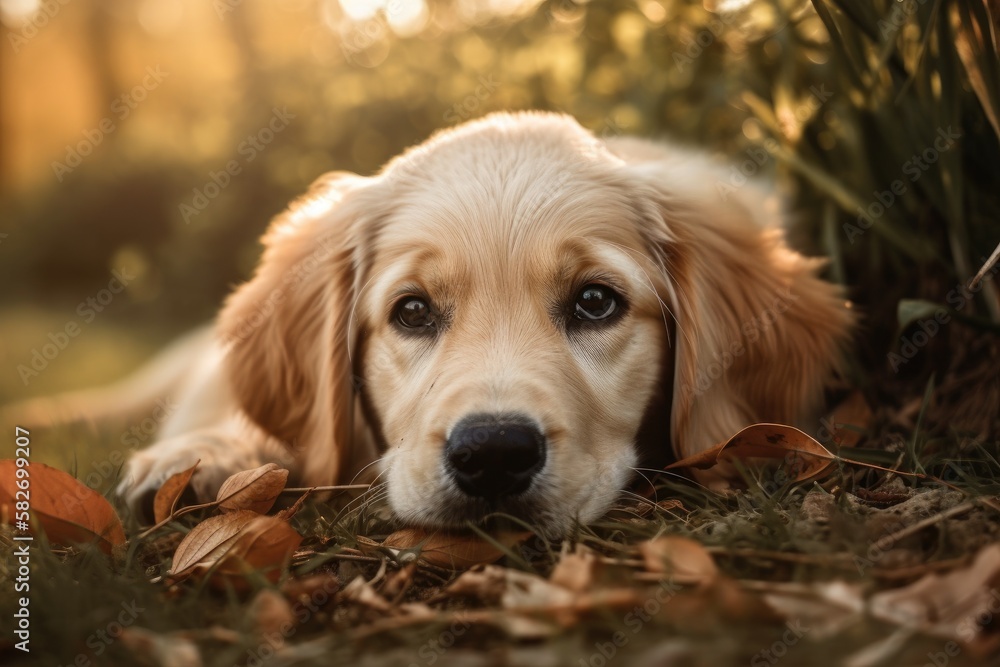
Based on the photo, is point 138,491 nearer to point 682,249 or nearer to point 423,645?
point 423,645

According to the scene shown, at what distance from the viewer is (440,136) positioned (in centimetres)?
307

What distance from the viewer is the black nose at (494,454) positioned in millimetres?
1987

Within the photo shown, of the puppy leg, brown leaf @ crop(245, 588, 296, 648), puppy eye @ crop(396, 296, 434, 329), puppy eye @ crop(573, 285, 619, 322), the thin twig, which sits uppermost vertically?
puppy eye @ crop(573, 285, 619, 322)

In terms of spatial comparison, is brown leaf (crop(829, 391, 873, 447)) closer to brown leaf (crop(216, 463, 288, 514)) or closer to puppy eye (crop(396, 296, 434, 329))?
puppy eye (crop(396, 296, 434, 329))

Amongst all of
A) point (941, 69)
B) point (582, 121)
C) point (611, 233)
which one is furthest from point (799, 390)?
point (582, 121)

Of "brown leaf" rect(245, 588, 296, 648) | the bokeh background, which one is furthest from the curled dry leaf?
the bokeh background

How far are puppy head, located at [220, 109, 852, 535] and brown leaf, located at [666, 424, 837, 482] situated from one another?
0.29m

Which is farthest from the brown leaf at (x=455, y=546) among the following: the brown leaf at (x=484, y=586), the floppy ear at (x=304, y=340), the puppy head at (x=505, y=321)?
the floppy ear at (x=304, y=340)

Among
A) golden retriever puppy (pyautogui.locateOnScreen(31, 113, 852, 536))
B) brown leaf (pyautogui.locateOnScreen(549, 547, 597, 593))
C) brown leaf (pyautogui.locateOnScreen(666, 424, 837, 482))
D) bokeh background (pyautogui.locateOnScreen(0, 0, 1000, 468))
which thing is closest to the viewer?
brown leaf (pyautogui.locateOnScreen(549, 547, 597, 593))

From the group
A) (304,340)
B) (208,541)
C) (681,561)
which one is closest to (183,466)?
(304,340)

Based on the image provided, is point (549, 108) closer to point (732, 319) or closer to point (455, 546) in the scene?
point (732, 319)

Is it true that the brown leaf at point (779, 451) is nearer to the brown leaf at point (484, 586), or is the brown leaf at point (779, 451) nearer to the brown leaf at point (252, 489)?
the brown leaf at point (484, 586)

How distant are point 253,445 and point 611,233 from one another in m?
1.53

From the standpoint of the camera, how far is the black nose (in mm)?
1987
